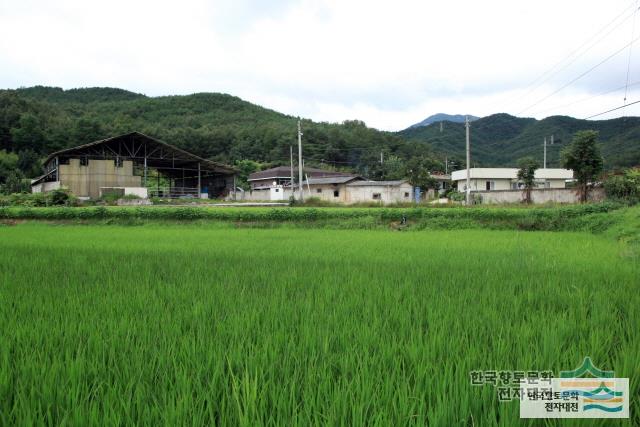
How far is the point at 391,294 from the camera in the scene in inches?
134

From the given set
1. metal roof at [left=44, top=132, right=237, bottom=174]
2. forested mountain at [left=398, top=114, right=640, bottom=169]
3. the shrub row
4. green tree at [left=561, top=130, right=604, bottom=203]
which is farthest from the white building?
metal roof at [left=44, top=132, right=237, bottom=174]

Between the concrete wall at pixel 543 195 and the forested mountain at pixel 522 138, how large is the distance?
10.1 metres

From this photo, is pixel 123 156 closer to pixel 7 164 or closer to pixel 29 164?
pixel 7 164

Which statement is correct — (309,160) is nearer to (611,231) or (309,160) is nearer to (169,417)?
(611,231)

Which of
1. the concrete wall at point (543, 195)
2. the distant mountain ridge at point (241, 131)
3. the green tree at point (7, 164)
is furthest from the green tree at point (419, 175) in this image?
the green tree at point (7, 164)

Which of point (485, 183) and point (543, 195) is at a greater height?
point (485, 183)

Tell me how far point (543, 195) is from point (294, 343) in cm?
2756

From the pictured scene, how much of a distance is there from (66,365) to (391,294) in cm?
242

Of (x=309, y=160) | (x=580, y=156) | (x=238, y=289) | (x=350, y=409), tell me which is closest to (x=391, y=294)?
(x=238, y=289)

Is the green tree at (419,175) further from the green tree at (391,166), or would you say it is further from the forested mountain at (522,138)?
the green tree at (391,166)

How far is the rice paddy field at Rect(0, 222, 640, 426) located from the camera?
4.54 ft

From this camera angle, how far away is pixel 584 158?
21969mm

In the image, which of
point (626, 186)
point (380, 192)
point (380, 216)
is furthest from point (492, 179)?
point (380, 216)
